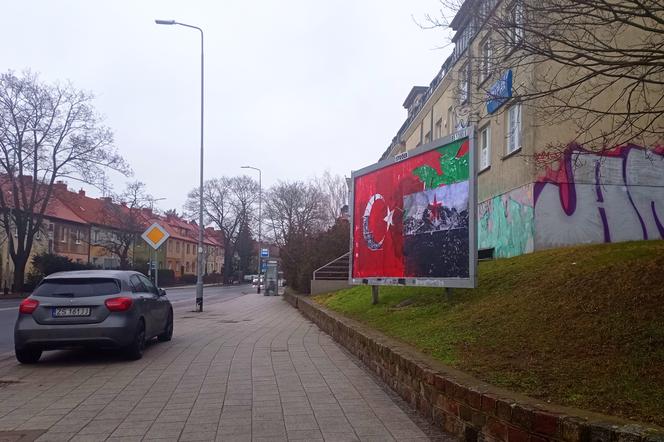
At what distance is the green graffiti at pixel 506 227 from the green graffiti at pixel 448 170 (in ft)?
19.8

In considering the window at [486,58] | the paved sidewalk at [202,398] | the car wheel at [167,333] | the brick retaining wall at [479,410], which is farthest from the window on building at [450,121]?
the brick retaining wall at [479,410]

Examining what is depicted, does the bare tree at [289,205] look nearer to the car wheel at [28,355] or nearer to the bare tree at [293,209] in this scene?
the bare tree at [293,209]

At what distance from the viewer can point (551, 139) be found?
16.4 meters

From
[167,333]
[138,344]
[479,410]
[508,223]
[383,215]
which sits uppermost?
[508,223]

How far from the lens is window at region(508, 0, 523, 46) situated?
669cm

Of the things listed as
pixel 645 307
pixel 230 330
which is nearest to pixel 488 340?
pixel 645 307

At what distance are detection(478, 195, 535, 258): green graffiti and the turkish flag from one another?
4892mm

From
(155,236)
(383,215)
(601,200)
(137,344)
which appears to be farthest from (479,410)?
(155,236)

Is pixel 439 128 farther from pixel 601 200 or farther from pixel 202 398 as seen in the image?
pixel 202 398

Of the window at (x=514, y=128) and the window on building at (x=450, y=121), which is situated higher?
the window on building at (x=450, y=121)

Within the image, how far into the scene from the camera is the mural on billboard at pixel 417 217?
9.87 meters

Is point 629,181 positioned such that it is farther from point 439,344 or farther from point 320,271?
point 320,271

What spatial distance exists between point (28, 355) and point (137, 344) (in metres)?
1.68

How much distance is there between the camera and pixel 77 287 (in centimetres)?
1001
